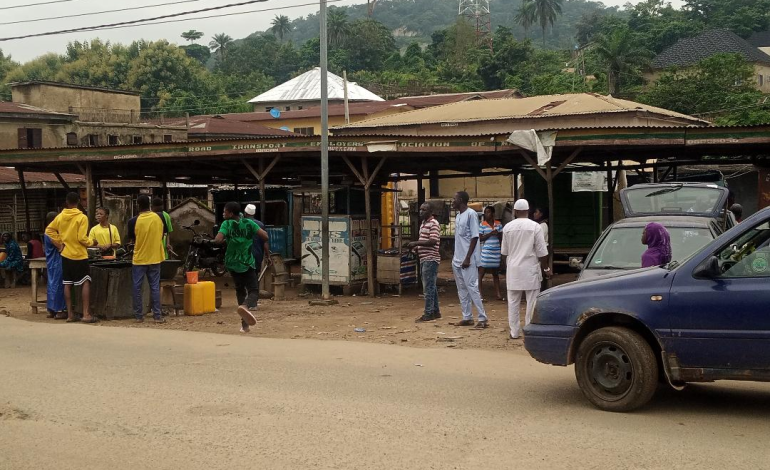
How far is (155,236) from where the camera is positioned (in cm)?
1294

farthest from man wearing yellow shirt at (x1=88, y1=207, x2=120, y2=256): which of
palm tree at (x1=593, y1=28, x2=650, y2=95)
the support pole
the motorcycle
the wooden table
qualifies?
palm tree at (x1=593, y1=28, x2=650, y2=95)

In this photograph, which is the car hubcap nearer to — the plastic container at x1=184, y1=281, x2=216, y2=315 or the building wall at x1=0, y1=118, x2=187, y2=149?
the plastic container at x1=184, y1=281, x2=216, y2=315

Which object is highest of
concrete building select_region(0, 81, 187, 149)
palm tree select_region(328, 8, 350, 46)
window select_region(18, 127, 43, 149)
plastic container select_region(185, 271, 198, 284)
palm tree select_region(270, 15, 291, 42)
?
palm tree select_region(270, 15, 291, 42)

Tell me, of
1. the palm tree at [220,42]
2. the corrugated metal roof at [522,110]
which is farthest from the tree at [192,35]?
the corrugated metal roof at [522,110]

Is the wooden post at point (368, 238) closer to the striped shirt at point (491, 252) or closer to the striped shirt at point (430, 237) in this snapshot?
the striped shirt at point (491, 252)

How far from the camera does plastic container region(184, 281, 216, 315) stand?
14359 mm

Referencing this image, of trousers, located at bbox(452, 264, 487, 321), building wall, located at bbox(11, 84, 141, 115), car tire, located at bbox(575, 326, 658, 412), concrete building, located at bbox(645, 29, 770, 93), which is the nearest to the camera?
car tire, located at bbox(575, 326, 658, 412)

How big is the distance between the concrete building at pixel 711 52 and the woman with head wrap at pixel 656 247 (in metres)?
56.5

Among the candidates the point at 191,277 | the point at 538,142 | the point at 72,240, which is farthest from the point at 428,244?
the point at 72,240

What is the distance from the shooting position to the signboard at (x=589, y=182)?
21719mm

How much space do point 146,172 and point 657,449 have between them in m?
19.6

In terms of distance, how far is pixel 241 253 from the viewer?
1198 cm

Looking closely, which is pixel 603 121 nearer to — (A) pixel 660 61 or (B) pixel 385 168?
(B) pixel 385 168

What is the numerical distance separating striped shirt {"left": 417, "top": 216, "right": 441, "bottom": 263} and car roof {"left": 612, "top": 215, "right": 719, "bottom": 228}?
8.38ft
